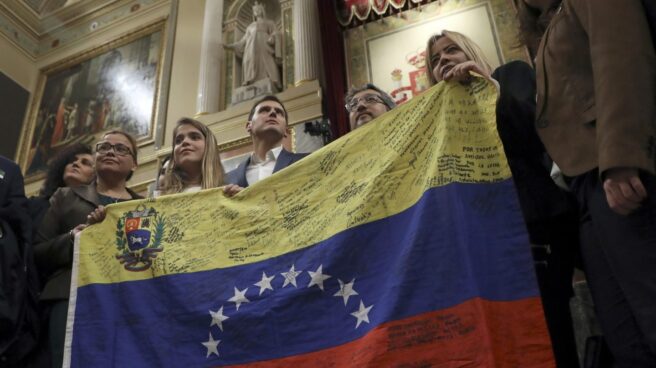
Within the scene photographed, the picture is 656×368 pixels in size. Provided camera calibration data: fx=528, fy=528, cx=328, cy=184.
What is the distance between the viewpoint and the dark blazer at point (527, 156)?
170 centimetres

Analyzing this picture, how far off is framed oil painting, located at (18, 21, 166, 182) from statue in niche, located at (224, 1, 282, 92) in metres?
1.77

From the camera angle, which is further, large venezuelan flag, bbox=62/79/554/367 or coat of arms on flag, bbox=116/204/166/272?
coat of arms on flag, bbox=116/204/166/272

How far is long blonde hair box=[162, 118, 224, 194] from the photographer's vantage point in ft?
8.82

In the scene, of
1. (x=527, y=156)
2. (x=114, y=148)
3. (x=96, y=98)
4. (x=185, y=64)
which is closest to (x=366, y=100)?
(x=527, y=156)

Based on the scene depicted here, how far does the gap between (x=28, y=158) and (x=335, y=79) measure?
6182 millimetres

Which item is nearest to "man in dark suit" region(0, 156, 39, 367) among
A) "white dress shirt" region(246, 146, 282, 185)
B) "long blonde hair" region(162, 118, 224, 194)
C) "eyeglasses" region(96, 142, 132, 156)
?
"eyeglasses" region(96, 142, 132, 156)

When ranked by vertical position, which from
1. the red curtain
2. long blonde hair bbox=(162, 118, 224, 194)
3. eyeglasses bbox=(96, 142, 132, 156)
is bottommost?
long blonde hair bbox=(162, 118, 224, 194)

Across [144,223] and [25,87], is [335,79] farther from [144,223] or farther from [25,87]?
[25,87]

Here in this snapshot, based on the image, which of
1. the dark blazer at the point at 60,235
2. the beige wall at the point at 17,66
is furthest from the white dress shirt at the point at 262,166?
the beige wall at the point at 17,66

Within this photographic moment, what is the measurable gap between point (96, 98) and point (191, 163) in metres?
7.60

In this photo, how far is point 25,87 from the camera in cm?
1023

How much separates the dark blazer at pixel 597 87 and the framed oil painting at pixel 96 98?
7.72 metres

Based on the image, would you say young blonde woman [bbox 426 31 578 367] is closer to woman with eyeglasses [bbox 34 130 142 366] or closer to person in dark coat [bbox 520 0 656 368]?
person in dark coat [bbox 520 0 656 368]

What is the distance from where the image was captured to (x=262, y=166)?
2908 mm
